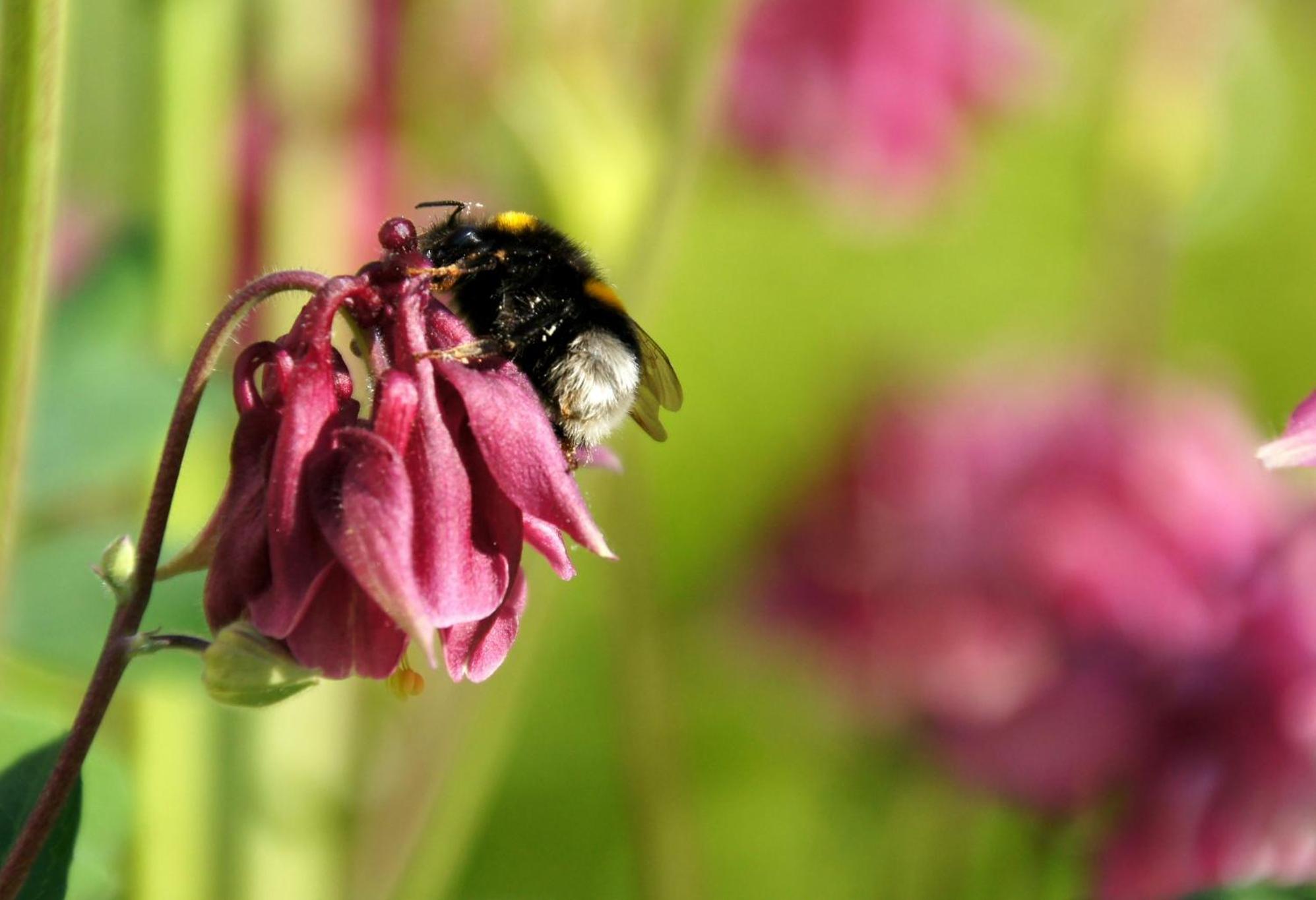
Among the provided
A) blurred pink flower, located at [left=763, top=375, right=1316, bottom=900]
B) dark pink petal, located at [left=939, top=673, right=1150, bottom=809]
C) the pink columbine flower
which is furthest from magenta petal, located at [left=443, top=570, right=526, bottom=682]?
dark pink petal, located at [left=939, top=673, right=1150, bottom=809]

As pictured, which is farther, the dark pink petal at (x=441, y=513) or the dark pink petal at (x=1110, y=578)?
the dark pink petal at (x=1110, y=578)

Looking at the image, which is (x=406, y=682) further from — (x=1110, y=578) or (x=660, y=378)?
(x=1110, y=578)

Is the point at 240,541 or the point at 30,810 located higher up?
the point at 240,541

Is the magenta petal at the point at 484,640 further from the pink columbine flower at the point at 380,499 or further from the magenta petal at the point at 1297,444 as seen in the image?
the magenta petal at the point at 1297,444

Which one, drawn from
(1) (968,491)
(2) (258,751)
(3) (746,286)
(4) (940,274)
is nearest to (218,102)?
(2) (258,751)

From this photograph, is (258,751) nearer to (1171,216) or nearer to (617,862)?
(617,862)

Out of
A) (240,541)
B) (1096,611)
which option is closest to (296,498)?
(240,541)

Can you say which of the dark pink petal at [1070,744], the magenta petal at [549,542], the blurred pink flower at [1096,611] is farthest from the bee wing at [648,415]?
the dark pink petal at [1070,744]
